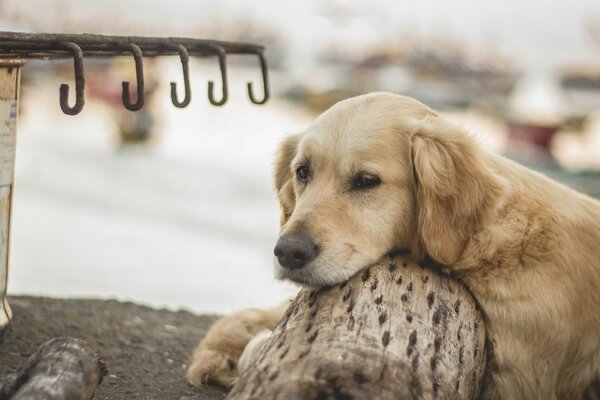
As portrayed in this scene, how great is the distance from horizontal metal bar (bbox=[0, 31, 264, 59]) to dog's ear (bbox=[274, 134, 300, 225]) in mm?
675

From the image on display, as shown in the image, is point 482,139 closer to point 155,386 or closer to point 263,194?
point 155,386

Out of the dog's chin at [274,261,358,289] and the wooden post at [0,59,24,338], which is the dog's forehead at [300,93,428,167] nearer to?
the dog's chin at [274,261,358,289]

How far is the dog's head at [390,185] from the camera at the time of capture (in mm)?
3342

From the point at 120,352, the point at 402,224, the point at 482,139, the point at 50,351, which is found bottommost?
the point at 120,352

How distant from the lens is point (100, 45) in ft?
11.6

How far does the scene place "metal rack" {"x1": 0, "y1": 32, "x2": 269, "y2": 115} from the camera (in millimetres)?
3180

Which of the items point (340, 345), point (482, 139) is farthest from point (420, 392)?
point (482, 139)

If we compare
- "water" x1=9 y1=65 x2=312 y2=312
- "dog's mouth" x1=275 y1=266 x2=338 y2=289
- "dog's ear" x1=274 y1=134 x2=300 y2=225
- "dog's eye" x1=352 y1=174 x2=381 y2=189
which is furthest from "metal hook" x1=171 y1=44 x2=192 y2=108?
"dog's mouth" x1=275 y1=266 x2=338 y2=289

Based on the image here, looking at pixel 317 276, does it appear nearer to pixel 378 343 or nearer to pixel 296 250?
pixel 296 250

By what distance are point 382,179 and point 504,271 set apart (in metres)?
0.68

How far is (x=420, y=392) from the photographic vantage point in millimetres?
2553

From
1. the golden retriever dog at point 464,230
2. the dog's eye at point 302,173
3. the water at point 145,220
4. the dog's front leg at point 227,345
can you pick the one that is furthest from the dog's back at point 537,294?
the dog's front leg at point 227,345

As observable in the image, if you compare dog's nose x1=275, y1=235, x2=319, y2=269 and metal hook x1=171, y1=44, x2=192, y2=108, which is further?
metal hook x1=171, y1=44, x2=192, y2=108

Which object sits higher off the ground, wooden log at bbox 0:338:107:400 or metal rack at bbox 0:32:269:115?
metal rack at bbox 0:32:269:115
